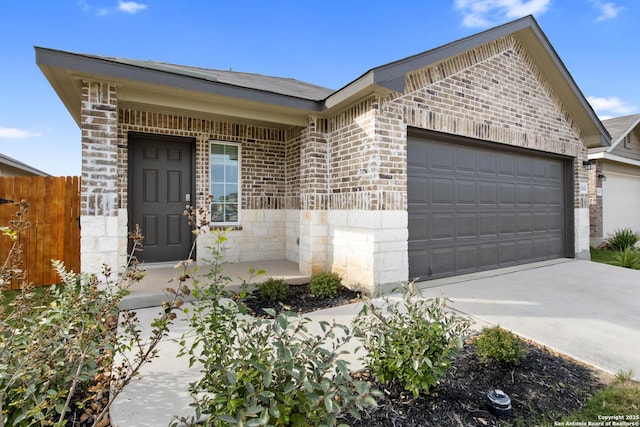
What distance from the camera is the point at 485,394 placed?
2.34 m

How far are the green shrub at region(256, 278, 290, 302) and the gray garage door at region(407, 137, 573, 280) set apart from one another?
2.23 meters

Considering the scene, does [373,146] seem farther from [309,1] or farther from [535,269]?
[309,1]

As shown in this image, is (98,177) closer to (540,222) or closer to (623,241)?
(540,222)

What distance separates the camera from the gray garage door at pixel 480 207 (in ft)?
18.1

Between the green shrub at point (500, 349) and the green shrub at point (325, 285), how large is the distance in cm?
235

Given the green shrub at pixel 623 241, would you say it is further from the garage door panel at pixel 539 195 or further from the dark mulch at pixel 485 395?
the dark mulch at pixel 485 395

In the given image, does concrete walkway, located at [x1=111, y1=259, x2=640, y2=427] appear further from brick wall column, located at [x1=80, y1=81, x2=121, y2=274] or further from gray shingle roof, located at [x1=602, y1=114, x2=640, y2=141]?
gray shingle roof, located at [x1=602, y1=114, x2=640, y2=141]

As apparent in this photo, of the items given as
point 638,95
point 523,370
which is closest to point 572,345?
point 523,370

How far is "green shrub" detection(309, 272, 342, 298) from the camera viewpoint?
4772mm

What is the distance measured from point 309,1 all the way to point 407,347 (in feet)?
27.5

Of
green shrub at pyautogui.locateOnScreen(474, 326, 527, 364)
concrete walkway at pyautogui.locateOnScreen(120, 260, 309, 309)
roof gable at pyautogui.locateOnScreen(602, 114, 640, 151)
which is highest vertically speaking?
roof gable at pyautogui.locateOnScreen(602, 114, 640, 151)

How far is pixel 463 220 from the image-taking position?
19.7ft

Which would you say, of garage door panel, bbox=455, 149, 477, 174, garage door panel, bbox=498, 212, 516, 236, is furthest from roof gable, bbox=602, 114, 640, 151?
garage door panel, bbox=455, 149, 477, 174

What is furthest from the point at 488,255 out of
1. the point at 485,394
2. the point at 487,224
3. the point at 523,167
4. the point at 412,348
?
the point at 412,348
